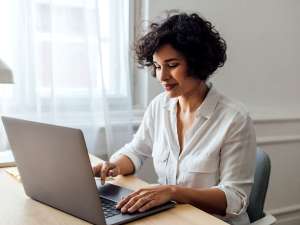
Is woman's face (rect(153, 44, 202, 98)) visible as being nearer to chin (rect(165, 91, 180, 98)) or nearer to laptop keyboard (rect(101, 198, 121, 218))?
chin (rect(165, 91, 180, 98))

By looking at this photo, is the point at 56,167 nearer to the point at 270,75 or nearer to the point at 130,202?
the point at 130,202

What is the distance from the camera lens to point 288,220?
2.77 meters

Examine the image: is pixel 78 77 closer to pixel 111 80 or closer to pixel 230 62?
pixel 111 80

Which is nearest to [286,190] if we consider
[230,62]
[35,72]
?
[230,62]

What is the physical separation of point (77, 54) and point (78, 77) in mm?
105

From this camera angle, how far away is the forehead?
1494mm

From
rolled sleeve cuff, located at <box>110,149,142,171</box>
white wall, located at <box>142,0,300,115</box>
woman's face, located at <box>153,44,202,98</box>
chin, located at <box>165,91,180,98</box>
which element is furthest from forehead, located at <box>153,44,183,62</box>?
white wall, located at <box>142,0,300,115</box>

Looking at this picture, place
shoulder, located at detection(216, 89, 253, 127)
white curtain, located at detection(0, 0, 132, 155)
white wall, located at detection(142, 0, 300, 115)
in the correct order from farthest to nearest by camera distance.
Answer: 1. white wall, located at detection(142, 0, 300, 115)
2. white curtain, located at detection(0, 0, 132, 155)
3. shoulder, located at detection(216, 89, 253, 127)

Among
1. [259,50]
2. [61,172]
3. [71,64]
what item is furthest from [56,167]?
[259,50]

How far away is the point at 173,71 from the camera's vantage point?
1495 millimetres

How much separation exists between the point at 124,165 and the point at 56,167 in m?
0.52

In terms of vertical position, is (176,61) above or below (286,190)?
above

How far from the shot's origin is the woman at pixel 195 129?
4.43ft

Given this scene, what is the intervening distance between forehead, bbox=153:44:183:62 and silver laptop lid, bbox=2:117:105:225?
618mm
